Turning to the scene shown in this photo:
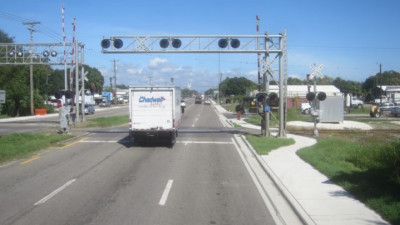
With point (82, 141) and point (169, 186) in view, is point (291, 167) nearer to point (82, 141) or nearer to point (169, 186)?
point (169, 186)

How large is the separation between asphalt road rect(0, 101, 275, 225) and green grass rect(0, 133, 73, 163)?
0.79 m

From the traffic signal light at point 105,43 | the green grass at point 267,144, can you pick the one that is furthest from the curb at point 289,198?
the traffic signal light at point 105,43

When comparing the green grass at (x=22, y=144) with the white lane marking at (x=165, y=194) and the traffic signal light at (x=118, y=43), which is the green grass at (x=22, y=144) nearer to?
the traffic signal light at (x=118, y=43)

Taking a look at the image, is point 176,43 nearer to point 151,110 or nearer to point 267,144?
point 151,110

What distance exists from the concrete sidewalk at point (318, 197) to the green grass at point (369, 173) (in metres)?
0.20

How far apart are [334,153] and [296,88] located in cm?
7385

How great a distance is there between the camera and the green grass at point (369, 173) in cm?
869

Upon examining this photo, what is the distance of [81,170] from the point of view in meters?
14.1

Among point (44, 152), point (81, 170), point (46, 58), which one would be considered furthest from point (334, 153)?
point (46, 58)

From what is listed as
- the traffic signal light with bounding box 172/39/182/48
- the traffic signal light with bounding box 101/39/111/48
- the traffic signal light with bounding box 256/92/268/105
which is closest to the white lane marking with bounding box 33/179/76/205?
the traffic signal light with bounding box 101/39/111/48

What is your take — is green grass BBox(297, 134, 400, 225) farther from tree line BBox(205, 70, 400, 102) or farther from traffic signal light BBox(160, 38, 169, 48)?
tree line BBox(205, 70, 400, 102)

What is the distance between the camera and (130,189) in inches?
435

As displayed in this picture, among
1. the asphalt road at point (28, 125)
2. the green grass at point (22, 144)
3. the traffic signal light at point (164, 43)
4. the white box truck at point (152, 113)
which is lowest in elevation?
the asphalt road at point (28, 125)

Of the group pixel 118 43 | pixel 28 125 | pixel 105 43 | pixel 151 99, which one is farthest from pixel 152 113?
pixel 28 125
